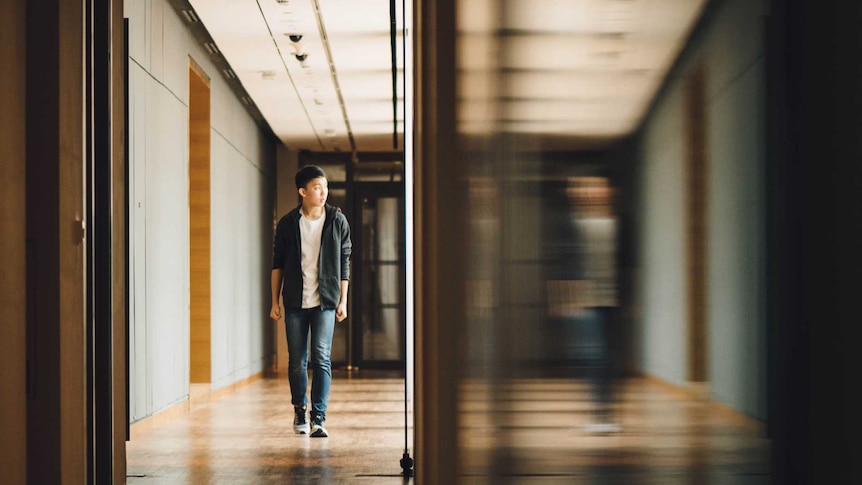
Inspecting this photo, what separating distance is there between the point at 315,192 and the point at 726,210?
16.6 feet

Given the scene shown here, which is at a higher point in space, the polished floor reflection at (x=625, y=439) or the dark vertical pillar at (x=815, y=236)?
the dark vertical pillar at (x=815, y=236)

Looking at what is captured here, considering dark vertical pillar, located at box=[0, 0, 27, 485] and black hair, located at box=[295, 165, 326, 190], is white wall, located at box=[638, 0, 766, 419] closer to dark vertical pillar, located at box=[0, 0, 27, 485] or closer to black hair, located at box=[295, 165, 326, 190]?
dark vertical pillar, located at box=[0, 0, 27, 485]

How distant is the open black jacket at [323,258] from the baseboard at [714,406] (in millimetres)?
4783

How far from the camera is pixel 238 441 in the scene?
5.16 m

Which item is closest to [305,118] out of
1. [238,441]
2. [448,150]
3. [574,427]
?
[238,441]

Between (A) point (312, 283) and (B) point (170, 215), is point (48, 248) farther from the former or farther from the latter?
(B) point (170, 215)

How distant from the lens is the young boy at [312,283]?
5.26 meters

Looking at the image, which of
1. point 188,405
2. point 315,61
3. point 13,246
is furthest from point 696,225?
point 315,61

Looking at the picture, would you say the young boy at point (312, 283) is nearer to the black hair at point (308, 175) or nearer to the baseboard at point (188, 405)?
the black hair at point (308, 175)

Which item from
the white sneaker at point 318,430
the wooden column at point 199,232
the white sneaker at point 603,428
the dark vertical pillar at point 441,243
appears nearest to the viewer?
the white sneaker at point 603,428

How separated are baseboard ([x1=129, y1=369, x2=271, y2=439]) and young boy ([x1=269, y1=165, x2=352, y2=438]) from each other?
1086mm

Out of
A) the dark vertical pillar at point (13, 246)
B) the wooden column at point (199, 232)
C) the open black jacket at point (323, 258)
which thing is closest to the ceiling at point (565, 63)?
the dark vertical pillar at point (13, 246)

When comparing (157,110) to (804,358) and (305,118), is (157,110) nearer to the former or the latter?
(305,118)

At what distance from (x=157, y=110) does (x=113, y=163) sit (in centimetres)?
365
